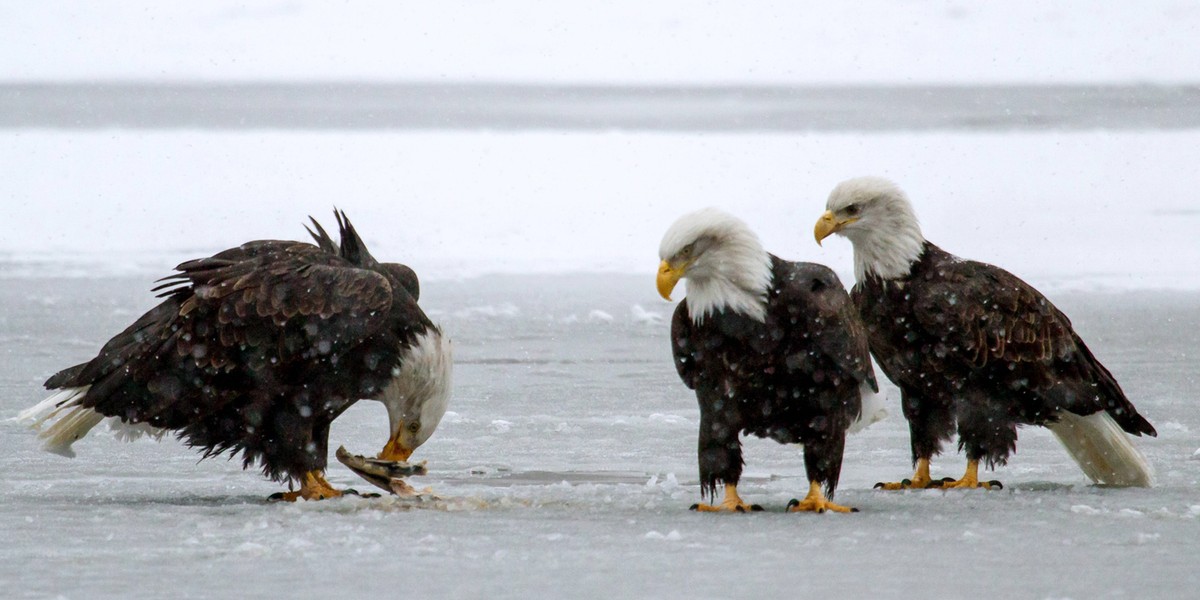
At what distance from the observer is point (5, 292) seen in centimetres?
1063

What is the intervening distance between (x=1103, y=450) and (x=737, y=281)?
1.52m

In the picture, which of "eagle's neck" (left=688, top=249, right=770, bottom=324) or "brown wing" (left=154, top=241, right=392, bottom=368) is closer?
"eagle's neck" (left=688, top=249, right=770, bottom=324)

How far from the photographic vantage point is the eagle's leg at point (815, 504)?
4285 millimetres

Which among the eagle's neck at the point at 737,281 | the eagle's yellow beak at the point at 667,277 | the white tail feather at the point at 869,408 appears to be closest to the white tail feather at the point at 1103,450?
the white tail feather at the point at 869,408

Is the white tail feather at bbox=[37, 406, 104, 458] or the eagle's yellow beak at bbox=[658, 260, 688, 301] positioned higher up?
the eagle's yellow beak at bbox=[658, 260, 688, 301]

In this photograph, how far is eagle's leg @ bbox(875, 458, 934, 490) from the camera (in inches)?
193

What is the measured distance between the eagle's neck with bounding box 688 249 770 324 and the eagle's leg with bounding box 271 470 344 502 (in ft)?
4.52

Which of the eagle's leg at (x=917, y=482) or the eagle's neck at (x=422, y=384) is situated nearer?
the eagle's neck at (x=422, y=384)

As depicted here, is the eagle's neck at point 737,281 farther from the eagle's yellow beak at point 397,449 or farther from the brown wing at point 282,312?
the eagle's yellow beak at point 397,449

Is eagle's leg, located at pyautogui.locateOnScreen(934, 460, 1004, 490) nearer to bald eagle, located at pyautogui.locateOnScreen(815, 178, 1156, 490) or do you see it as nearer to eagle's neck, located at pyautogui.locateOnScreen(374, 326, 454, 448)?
bald eagle, located at pyautogui.locateOnScreen(815, 178, 1156, 490)

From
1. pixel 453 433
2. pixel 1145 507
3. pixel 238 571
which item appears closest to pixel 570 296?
pixel 453 433

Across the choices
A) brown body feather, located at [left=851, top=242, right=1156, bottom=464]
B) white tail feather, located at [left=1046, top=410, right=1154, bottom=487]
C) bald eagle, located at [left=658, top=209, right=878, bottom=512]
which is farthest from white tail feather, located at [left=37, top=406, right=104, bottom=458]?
white tail feather, located at [left=1046, top=410, right=1154, bottom=487]

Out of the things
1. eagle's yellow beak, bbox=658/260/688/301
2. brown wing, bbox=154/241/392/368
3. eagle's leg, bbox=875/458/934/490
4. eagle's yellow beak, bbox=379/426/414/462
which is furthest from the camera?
eagle's leg, bbox=875/458/934/490

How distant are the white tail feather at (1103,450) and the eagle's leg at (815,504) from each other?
1.03 meters
